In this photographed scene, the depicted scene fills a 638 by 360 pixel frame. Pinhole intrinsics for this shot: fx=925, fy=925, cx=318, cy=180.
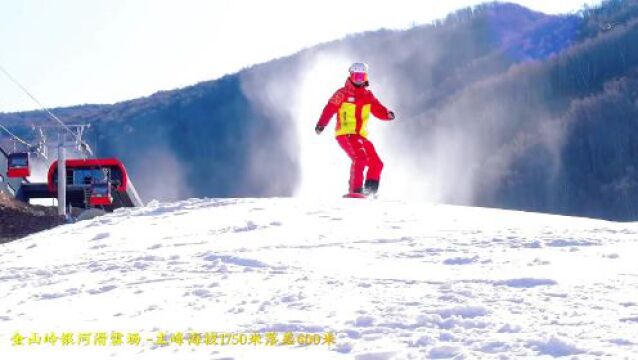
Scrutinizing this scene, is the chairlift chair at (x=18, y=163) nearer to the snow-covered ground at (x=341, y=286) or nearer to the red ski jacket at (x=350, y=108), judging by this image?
the red ski jacket at (x=350, y=108)

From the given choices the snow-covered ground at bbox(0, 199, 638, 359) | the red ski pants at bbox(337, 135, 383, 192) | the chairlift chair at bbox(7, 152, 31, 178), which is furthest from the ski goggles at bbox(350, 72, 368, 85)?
the chairlift chair at bbox(7, 152, 31, 178)

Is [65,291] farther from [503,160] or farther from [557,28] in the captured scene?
[557,28]

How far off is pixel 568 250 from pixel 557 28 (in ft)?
344

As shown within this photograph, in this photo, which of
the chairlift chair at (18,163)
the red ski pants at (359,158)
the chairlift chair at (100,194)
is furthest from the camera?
the chairlift chair at (100,194)

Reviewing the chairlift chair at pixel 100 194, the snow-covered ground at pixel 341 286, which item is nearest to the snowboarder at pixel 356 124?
the snow-covered ground at pixel 341 286

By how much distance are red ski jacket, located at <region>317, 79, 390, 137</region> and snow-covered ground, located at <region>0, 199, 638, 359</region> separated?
2.86m

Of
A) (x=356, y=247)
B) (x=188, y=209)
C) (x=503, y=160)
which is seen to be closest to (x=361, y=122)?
(x=188, y=209)

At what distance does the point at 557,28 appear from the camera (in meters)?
107

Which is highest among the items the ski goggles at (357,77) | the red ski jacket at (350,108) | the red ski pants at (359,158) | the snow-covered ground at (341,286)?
the ski goggles at (357,77)

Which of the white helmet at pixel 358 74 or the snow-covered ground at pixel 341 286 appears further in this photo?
the white helmet at pixel 358 74

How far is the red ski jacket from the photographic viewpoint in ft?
40.1

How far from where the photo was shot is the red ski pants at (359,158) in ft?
39.9

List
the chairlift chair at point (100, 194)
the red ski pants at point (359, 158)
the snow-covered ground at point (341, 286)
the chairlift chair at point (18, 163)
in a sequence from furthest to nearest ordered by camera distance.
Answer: the chairlift chair at point (100, 194), the chairlift chair at point (18, 163), the red ski pants at point (359, 158), the snow-covered ground at point (341, 286)

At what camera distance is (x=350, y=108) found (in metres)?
12.2
